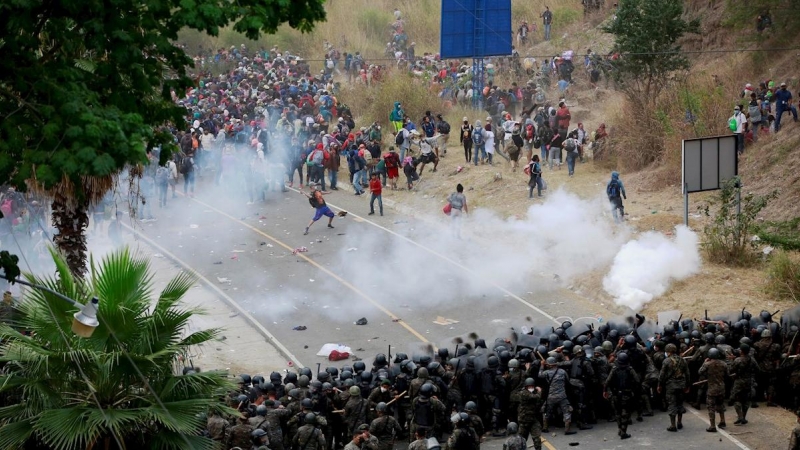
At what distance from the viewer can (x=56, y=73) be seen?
10117mm

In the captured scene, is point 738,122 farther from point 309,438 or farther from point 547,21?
point 547,21

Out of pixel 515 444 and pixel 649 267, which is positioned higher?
pixel 649 267

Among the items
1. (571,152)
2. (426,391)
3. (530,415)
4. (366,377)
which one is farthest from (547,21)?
(426,391)

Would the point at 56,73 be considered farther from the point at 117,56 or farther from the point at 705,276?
the point at 705,276

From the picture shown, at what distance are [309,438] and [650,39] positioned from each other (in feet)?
70.9

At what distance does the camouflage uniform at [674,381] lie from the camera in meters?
16.2

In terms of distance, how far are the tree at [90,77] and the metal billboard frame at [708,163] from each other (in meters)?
13.8

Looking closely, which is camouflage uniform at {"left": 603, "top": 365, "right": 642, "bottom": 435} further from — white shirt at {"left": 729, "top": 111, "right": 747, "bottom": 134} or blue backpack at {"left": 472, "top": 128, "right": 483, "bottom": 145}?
blue backpack at {"left": 472, "top": 128, "right": 483, "bottom": 145}

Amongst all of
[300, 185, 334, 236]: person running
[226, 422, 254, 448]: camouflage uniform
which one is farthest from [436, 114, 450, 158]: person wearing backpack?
[226, 422, 254, 448]: camouflage uniform

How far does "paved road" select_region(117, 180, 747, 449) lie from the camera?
2242cm

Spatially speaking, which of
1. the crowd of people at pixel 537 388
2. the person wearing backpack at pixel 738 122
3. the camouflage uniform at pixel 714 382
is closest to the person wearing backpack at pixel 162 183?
the person wearing backpack at pixel 738 122

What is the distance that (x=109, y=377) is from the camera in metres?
11.2

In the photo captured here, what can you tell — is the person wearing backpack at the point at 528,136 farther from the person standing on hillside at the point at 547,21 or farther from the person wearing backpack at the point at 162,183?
the person standing on hillside at the point at 547,21

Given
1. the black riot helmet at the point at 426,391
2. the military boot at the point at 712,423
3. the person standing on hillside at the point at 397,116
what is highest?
the person standing on hillside at the point at 397,116
